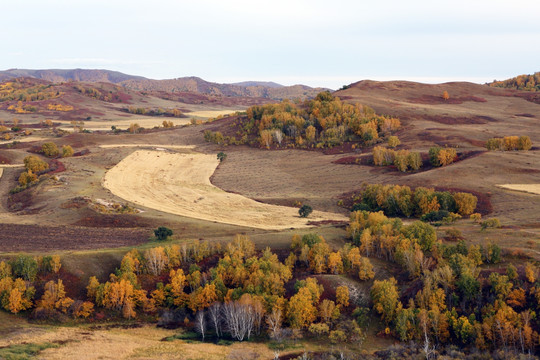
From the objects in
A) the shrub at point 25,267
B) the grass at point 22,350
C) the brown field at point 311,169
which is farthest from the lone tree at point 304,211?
the grass at point 22,350

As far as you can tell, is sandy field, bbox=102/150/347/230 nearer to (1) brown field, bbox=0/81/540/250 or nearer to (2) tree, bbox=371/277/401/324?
(1) brown field, bbox=0/81/540/250

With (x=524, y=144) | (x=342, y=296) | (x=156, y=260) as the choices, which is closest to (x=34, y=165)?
(x=156, y=260)

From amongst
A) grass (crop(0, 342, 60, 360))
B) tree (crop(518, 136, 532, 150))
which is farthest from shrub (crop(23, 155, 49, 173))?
tree (crop(518, 136, 532, 150))

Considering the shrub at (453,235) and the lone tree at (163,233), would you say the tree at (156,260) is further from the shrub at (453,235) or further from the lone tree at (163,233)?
the shrub at (453,235)

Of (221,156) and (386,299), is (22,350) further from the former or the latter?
(221,156)

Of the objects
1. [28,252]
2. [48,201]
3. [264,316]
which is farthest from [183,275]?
[48,201]

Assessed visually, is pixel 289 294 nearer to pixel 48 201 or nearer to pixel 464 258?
pixel 464 258
